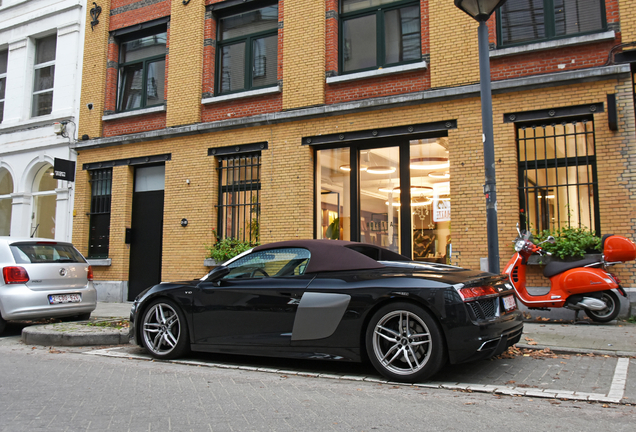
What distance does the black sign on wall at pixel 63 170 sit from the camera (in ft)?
48.4

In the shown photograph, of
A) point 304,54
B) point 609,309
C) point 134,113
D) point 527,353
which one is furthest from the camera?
point 134,113

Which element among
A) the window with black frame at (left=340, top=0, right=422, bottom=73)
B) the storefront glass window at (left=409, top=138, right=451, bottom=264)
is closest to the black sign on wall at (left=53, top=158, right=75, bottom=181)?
the window with black frame at (left=340, top=0, right=422, bottom=73)

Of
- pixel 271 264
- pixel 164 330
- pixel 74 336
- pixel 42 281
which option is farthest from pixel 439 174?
pixel 42 281

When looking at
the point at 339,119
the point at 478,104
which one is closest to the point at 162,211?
the point at 339,119

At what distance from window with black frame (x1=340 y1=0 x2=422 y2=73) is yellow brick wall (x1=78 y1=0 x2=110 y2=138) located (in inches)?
299

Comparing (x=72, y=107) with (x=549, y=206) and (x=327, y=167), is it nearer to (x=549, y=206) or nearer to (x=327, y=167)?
(x=327, y=167)

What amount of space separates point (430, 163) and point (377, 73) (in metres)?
2.26

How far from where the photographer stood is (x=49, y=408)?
425 cm

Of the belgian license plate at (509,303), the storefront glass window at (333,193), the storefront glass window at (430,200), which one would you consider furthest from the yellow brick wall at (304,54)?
the belgian license plate at (509,303)

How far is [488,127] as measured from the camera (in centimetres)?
703

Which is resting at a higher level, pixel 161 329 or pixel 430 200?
pixel 430 200

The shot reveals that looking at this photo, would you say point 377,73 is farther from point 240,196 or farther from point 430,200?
point 240,196

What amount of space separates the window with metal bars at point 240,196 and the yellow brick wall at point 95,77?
4.66 meters

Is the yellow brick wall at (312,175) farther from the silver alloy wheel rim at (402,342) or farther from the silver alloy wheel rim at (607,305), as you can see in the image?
the silver alloy wheel rim at (402,342)
